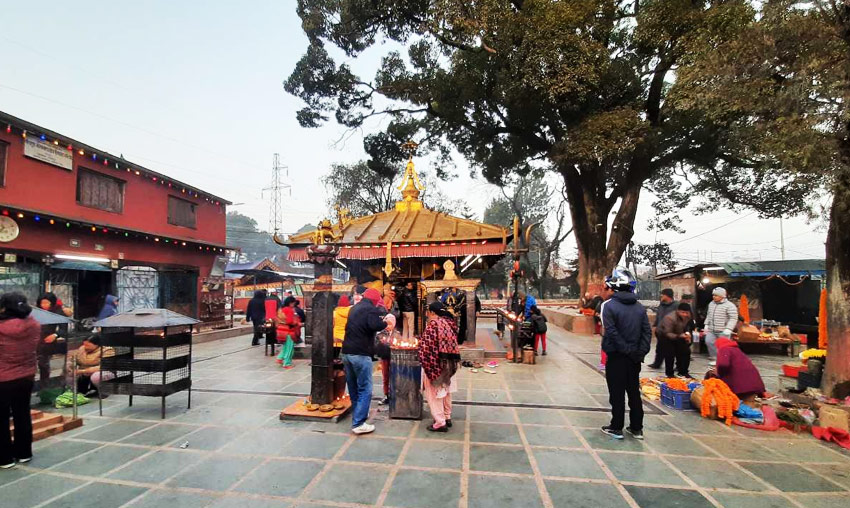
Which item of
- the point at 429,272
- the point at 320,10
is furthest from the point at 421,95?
the point at 429,272

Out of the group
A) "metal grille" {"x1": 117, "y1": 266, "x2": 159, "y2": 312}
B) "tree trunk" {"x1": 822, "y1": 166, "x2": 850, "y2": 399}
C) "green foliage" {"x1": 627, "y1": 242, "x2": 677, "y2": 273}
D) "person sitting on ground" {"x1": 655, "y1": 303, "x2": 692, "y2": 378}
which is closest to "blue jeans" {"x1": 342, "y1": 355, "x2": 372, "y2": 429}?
"person sitting on ground" {"x1": 655, "y1": 303, "x2": 692, "y2": 378}

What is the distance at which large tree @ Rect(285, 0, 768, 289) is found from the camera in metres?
12.5

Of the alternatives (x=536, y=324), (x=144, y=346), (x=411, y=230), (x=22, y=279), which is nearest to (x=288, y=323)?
(x=144, y=346)

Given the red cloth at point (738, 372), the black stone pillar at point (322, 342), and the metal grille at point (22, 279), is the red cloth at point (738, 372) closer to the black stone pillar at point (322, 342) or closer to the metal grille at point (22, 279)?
the black stone pillar at point (322, 342)

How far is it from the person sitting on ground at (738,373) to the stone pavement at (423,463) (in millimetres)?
681

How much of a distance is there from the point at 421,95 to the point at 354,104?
151 inches

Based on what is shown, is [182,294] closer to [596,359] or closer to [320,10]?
[320,10]

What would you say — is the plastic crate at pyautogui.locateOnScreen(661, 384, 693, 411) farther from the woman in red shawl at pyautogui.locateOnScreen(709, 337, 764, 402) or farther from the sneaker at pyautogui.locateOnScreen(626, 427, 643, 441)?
the sneaker at pyautogui.locateOnScreen(626, 427, 643, 441)

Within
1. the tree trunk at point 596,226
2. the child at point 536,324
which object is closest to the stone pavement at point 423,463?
the child at point 536,324

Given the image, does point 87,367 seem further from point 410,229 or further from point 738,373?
point 738,373

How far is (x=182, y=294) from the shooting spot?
602 inches

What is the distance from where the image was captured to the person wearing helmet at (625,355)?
185 inches

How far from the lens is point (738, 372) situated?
18.2ft

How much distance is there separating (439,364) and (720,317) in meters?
6.79
